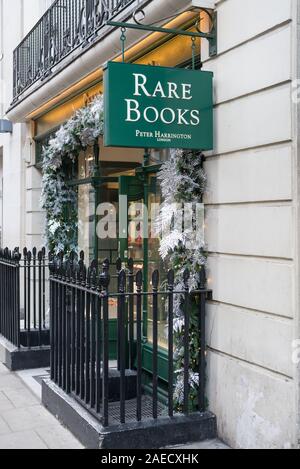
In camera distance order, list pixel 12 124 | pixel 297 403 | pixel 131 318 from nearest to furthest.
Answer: pixel 297 403 < pixel 131 318 < pixel 12 124

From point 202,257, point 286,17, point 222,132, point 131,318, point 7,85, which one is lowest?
point 131,318

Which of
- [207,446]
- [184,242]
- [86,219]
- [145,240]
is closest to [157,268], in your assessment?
[145,240]

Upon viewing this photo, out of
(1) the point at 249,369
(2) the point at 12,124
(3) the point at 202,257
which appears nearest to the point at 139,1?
(3) the point at 202,257

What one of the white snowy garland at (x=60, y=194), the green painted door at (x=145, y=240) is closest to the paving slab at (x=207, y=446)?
the green painted door at (x=145, y=240)

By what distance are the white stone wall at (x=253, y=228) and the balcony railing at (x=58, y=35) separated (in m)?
1.96

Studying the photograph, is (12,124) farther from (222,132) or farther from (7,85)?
(222,132)

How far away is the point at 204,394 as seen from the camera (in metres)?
5.32

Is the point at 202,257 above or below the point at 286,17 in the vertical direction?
below

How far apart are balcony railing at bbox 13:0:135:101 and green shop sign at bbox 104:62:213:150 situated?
171 cm

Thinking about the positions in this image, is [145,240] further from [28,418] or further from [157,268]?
[28,418]

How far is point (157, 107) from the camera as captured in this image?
493cm

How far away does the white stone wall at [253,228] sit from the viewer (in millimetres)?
4391

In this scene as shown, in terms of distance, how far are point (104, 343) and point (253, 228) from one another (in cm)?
149

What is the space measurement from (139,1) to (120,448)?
425cm
